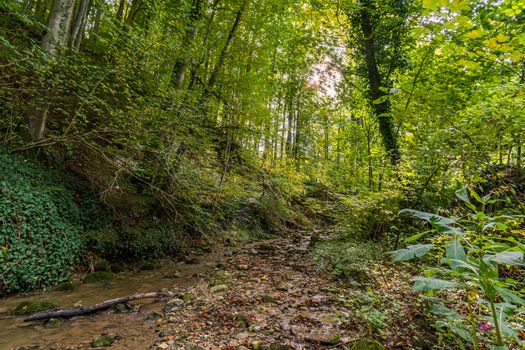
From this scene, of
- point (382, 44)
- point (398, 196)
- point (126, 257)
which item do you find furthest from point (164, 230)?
point (382, 44)

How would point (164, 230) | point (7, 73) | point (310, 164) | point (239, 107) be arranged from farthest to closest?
1. point (310, 164)
2. point (239, 107)
3. point (164, 230)
4. point (7, 73)

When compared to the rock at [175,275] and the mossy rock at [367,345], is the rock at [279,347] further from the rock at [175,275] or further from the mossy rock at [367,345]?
the rock at [175,275]

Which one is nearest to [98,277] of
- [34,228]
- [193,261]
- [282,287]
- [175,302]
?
[34,228]

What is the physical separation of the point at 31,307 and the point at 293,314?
13.0 ft

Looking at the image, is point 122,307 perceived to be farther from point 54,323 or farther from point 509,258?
point 509,258

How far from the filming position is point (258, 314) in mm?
3826

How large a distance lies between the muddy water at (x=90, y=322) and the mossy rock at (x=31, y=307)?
11 centimetres

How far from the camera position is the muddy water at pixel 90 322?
323 cm

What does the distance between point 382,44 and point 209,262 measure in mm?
7981

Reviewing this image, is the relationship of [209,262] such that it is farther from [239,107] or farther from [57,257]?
[239,107]

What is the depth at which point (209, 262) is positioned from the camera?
738cm

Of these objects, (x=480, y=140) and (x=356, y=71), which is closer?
(x=480, y=140)

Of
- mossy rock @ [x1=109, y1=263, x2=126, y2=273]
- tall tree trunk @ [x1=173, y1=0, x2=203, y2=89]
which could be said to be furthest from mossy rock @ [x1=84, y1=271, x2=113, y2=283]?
tall tree trunk @ [x1=173, y1=0, x2=203, y2=89]

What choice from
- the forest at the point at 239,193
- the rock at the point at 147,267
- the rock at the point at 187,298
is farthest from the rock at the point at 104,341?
the rock at the point at 147,267
